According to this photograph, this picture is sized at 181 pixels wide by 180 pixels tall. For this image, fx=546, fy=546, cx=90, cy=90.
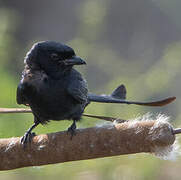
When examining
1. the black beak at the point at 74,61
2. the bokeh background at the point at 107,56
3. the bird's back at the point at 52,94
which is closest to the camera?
the black beak at the point at 74,61

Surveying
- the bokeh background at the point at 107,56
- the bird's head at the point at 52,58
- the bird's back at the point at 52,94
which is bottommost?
the bokeh background at the point at 107,56

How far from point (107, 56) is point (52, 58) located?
9.11 ft

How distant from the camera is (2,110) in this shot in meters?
2.77

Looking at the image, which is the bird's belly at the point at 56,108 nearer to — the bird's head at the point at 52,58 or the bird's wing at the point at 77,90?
the bird's wing at the point at 77,90

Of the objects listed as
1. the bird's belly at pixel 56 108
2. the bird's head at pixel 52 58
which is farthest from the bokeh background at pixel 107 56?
the bird's head at pixel 52 58

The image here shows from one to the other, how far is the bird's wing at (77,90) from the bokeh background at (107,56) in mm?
273

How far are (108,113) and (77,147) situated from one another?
8.34ft

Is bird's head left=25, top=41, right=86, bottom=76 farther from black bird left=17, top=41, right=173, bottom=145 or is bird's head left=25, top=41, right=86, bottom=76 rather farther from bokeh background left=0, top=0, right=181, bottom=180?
bokeh background left=0, top=0, right=181, bottom=180

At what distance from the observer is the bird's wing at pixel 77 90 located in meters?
3.54

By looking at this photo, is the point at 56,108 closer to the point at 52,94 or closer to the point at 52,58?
the point at 52,94

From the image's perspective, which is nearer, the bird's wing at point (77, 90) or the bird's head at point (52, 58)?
the bird's head at point (52, 58)

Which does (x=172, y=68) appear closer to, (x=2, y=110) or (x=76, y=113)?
(x=76, y=113)

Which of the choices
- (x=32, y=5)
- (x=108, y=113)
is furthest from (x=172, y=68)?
(x=32, y=5)

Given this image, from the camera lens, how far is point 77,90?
354 cm
